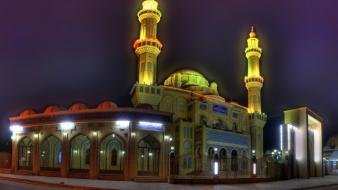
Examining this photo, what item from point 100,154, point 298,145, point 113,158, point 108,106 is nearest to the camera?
point 100,154

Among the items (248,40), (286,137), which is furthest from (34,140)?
(248,40)

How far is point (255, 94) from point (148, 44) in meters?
21.9

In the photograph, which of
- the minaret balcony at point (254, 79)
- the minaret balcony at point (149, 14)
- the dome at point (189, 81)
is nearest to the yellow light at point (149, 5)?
the minaret balcony at point (149, 14)

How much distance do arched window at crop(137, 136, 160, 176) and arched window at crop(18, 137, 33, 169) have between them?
9.63 meters

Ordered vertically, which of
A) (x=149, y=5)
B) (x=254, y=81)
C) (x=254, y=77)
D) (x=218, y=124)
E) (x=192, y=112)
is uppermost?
(x=149, y=5)

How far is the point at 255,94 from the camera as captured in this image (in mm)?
61844

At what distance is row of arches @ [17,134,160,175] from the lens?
31234 millimetres

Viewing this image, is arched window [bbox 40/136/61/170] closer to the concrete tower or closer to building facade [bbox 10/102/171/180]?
building facade [bbox 10/102/171/180]

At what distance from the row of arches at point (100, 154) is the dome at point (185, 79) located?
90.3 ft

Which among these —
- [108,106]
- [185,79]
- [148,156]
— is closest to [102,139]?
[108,106]

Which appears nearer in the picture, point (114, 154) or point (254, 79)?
point (114, 154)

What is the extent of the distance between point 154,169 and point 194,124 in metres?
17.8

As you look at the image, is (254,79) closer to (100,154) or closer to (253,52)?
(253,52)

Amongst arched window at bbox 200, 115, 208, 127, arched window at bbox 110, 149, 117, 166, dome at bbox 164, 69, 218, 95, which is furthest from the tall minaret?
arched window at bbox 110, 149, 117, 166
